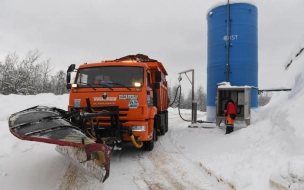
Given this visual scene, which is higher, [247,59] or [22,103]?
[247,59]

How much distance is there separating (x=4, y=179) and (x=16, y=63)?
3915 centimetres

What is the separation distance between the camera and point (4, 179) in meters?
4.45

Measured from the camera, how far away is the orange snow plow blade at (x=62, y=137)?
3.64m

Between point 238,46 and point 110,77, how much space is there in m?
6.47

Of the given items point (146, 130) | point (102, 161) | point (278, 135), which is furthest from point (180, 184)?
point (278, 135)

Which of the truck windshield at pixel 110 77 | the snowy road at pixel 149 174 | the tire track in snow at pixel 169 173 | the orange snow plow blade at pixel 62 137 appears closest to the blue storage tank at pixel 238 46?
the tire track in snow at pixel 169 173

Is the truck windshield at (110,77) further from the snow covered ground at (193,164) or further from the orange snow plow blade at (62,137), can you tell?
the orange snow plow blade at (62,137)

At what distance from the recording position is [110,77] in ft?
22.6

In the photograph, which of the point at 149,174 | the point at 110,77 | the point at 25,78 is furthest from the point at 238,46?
the point at 25,78

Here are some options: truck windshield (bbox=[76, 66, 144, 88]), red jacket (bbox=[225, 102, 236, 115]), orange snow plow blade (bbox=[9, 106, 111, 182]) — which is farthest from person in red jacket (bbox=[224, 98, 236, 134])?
orange snow plow blade (bbox=[9, 106, 111, 182])

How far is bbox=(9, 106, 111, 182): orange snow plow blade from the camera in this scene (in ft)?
12.0

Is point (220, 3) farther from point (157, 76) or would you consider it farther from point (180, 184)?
point (180, 184)

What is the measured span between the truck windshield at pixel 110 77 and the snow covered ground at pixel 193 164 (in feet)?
6.50

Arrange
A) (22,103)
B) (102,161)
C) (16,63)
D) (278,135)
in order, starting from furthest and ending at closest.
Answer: (16,63)
(22,103)
(278,135)
(102,161)
